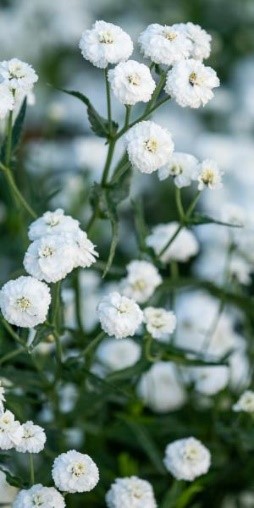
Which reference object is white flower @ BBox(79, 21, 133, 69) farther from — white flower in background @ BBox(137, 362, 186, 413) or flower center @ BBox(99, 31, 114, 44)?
white flower in background @ BBox(137, 362, 186, 413)

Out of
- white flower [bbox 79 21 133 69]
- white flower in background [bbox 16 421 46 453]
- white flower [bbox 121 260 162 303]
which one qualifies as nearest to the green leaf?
white flower [bbox 79 21 133 69]

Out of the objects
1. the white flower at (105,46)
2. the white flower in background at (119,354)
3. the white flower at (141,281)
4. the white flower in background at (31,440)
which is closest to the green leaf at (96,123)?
the white flower at (105,46)

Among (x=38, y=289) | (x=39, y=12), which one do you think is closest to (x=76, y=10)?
(x=39, y=12)

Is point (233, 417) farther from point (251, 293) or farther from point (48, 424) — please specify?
point (251, 293)

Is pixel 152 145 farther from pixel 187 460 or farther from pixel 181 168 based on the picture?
pixel 187 460

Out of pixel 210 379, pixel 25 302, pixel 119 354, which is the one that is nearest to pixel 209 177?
pixel 25 302

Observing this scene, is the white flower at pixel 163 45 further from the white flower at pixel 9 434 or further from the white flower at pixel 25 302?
the white flower at pixel 9 434
